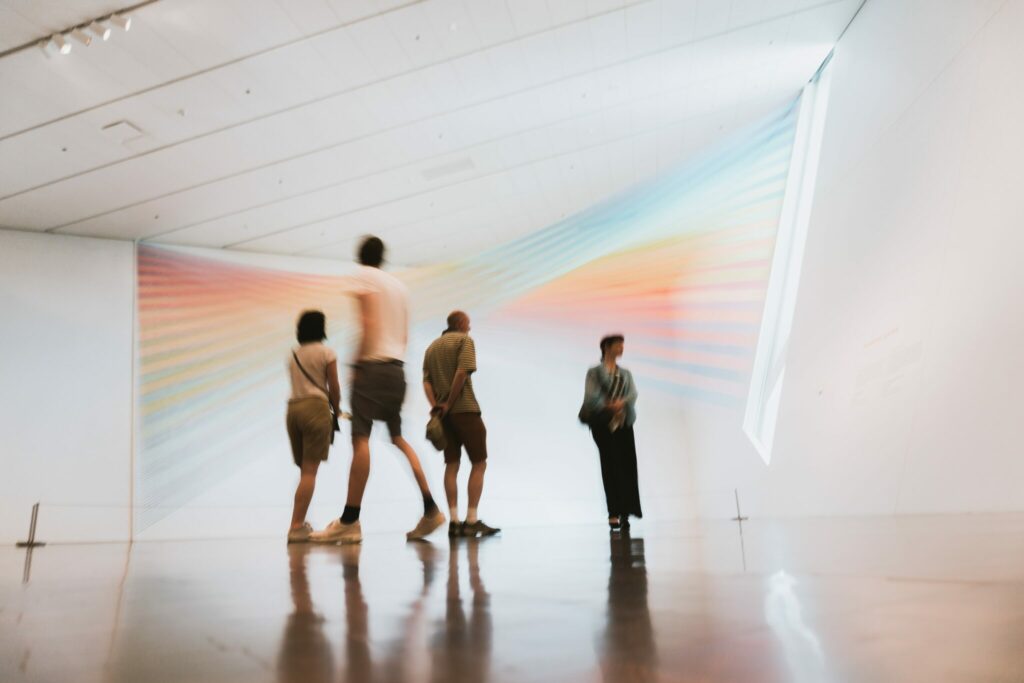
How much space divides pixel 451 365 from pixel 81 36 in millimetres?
4225

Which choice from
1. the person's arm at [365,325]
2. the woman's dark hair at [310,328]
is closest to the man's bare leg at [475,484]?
the person's arm at [365,325]

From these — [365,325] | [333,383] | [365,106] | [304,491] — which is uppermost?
[365,106]

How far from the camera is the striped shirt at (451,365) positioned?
406 centimetres

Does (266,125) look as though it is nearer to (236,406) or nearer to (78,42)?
(78,42)

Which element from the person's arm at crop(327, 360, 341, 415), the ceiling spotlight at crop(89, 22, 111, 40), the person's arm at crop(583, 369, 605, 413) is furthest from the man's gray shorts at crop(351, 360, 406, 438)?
the ceiling spotlight at crop(89, 22, 111, 40)

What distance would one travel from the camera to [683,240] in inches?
453

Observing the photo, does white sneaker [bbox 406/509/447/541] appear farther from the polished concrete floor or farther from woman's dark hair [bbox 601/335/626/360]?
the polished concrete floor

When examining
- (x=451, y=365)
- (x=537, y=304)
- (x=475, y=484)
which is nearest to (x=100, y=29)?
(x=451, y=365)

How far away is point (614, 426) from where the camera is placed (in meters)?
5.07

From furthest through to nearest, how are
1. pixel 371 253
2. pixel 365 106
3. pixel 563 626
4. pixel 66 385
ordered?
pixel 66 385
pixel 365 106
pixel 371 253
pixel 563 626

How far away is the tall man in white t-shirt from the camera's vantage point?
3.68m

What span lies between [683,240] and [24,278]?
8875mm

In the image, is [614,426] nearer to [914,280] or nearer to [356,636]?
[914,280]

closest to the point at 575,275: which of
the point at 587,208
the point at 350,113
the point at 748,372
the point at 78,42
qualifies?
the point at 587,208
